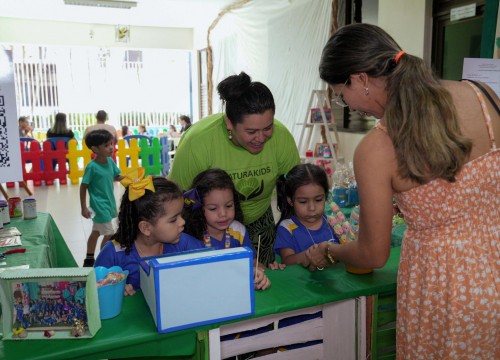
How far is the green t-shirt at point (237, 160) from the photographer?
197 cm

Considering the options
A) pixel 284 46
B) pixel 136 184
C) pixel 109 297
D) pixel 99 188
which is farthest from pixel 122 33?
pixel 109 297

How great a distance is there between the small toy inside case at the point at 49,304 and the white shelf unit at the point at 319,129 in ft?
14.1

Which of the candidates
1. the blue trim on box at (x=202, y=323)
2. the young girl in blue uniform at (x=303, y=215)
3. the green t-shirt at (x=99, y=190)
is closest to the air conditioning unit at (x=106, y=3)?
the green t-shirt at (x=99, y=190)

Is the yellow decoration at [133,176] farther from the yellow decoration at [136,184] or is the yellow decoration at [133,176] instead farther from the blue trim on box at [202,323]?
the blue trim on box at [202,323]

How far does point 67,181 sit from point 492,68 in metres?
7.45

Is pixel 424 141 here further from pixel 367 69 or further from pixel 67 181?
pixel 67 181

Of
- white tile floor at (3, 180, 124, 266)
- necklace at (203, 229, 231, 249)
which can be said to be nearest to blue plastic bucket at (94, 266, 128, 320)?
necklace at (203, 229, 231, 249)

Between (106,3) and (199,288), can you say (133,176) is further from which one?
(106,3)

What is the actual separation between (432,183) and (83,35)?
35.3ft

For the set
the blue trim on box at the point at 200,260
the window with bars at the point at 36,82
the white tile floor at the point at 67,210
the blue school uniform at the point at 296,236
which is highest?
the window with bars at the point at 36,82

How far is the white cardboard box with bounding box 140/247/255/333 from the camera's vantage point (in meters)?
1.15

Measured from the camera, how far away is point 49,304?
3.86ft

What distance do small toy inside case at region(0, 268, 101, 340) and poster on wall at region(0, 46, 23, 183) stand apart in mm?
481

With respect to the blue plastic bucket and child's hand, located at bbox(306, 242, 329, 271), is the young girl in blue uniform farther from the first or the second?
the blue plastic bucket
